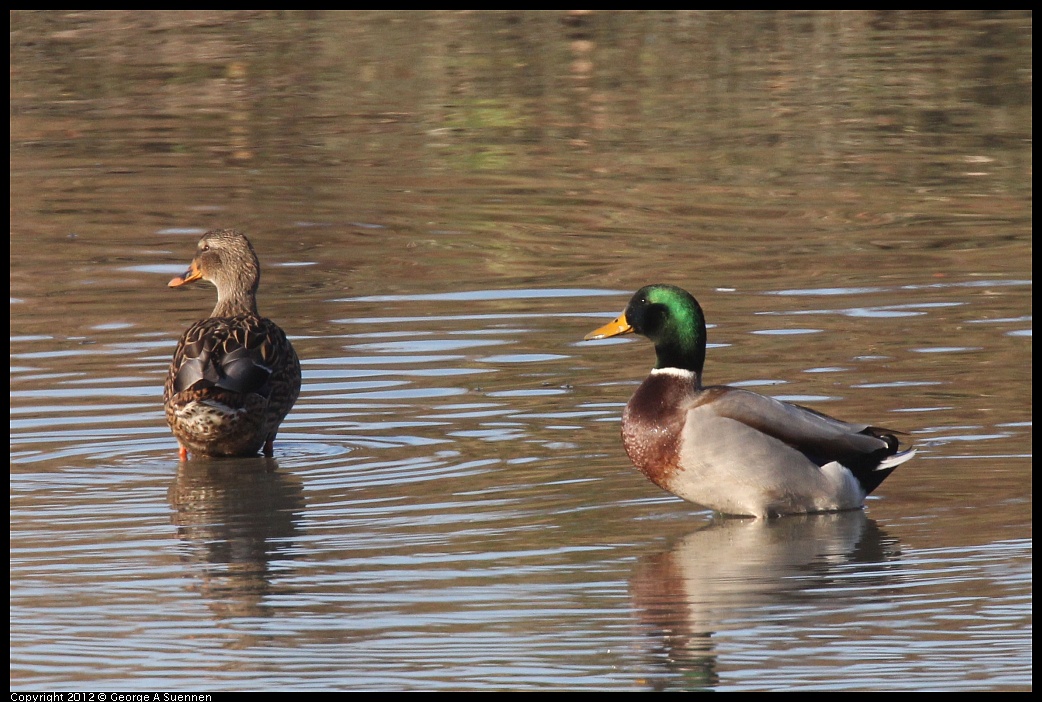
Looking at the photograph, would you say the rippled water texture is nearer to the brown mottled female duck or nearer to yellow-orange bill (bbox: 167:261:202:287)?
the brown mottled female duck

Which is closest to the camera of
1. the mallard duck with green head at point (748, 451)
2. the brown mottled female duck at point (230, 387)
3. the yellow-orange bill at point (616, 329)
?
the mallard duck with green head at point (748, 451)

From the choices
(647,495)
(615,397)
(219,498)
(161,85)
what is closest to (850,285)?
(615,397)

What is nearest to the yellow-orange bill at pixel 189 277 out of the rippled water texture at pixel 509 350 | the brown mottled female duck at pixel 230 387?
the rippled water texture at pixel 509 350

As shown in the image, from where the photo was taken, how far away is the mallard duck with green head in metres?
7.32

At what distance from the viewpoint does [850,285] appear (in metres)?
11.6

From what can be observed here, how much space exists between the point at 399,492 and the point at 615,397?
181 centimetres

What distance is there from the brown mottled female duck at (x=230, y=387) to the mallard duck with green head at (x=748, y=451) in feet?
6.13

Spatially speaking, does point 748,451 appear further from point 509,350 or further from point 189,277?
point 189,277

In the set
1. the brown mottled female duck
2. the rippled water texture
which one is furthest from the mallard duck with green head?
the brown mottled female duck

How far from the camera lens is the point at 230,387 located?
8500mm

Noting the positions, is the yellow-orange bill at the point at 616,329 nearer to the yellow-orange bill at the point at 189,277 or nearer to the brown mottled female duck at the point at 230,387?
the brown mottled female duck at the point at 230,387

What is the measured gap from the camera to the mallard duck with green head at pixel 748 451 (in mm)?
7320

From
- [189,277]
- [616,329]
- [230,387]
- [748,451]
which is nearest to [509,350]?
[189,277]

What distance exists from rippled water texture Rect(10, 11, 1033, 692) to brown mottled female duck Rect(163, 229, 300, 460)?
0.16 m
